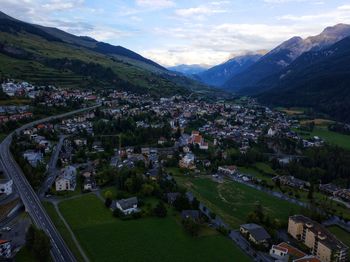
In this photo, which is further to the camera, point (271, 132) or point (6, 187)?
point (271, 132)

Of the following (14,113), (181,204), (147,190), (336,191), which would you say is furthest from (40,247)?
(14,113)

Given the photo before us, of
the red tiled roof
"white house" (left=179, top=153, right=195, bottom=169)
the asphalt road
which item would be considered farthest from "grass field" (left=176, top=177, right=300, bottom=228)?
the asphalt road

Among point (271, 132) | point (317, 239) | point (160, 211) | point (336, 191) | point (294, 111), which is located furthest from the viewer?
point (294, 111)

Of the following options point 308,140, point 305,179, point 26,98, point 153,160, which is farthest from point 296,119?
point 26,98

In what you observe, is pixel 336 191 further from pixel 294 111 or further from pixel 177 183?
pixel 294 111

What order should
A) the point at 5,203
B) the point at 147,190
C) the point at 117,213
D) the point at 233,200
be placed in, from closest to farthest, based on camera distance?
the point at 5,203 → the point at 117,213 → the point at 147,190 → the point at 233,200

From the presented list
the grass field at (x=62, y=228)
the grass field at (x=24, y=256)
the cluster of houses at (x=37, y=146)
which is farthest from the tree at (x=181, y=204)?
the cluster of houses at (x=37, y=146)

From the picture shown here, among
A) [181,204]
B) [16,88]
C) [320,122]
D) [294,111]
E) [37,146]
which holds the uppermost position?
[16,88]
